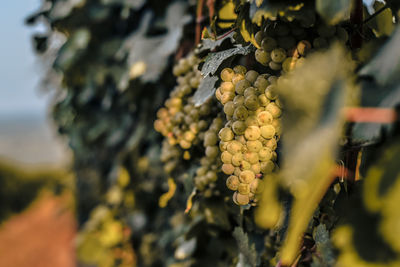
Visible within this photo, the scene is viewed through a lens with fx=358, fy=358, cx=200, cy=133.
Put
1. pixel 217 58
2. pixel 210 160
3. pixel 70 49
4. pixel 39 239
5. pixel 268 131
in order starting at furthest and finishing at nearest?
pixel 39 239 < pixel 70 49 < pixel 210 160 < pixel 217 58 < pixel 268 131

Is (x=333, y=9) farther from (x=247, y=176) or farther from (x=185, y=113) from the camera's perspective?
(x=185, y=113)

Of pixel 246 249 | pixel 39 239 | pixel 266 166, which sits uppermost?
pixel 266 166

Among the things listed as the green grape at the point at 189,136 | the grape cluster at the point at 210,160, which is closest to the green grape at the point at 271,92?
the grape cluster at the point at 210,160

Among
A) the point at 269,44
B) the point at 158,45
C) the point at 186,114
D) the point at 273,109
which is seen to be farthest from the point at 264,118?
the point at 158,45

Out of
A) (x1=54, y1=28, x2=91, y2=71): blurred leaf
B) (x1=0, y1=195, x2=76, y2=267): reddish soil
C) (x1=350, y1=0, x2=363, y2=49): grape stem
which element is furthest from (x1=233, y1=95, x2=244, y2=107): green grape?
(x1=0, y1=195, x2=76, y2=267): reddish soil

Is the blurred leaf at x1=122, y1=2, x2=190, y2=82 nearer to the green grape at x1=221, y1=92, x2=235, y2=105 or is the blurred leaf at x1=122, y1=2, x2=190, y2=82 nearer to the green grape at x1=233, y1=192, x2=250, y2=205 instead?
the green grape at x1=221, y1=92, x2=235, y2=105

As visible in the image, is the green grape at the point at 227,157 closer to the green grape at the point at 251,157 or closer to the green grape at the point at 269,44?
the green grape at the point at 251,157
